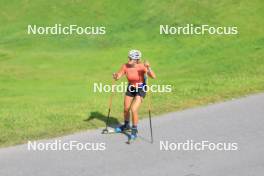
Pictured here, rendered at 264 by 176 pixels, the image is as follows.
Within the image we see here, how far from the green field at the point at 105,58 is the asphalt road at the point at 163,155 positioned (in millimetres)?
1416

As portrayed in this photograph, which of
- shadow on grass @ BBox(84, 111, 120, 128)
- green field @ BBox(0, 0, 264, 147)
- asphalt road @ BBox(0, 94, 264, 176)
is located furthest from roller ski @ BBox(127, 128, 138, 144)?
green field @ BBox(0, 0, 264, 147)

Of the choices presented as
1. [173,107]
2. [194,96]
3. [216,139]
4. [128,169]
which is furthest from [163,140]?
[194,96]

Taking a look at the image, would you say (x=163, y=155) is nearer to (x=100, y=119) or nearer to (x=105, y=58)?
(x=100, y=119)

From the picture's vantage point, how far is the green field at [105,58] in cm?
1875

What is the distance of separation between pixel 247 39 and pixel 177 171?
A: 2090cm

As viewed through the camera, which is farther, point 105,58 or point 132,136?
point 105,58

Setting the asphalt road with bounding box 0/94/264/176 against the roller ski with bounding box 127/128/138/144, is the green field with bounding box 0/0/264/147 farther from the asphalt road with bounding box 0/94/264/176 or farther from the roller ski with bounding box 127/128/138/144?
the roller ski with bounding box 127/128/138/144

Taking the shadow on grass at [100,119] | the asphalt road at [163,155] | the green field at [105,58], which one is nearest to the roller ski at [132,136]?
the asphalt road at [163,155]

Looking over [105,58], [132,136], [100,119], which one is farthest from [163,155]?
[105,58]

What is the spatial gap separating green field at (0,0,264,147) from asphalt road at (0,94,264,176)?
1.42 metres

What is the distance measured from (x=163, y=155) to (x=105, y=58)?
18710mm

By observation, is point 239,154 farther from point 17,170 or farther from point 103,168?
point 17,170

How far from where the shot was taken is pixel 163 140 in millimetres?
14867

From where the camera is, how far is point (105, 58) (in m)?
31.8
